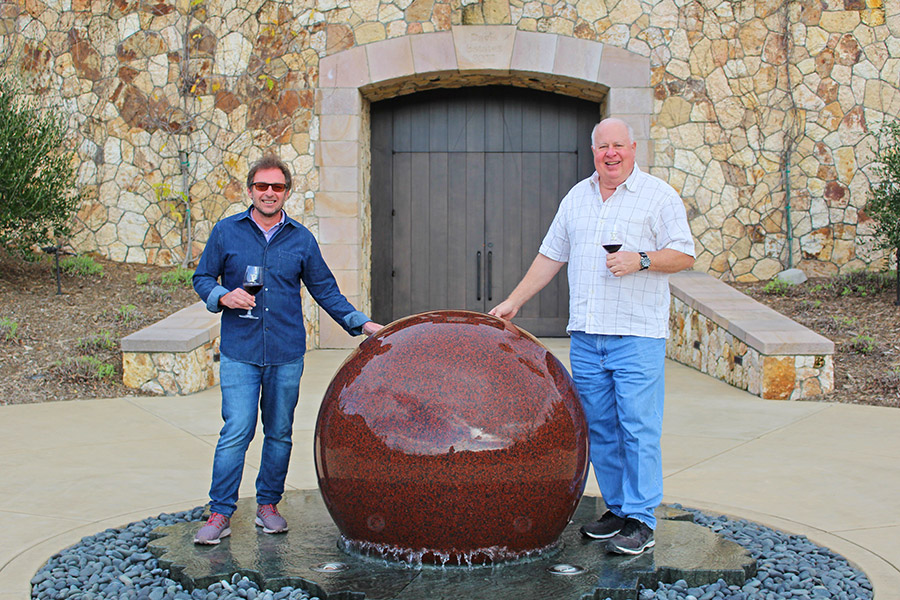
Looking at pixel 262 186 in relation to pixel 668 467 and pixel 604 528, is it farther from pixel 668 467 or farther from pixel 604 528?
pixel 668 467

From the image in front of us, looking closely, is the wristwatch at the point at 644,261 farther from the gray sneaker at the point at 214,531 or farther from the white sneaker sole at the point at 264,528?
the gray sneaker at the point at 214,531

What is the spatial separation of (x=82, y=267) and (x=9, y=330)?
8.23 feet

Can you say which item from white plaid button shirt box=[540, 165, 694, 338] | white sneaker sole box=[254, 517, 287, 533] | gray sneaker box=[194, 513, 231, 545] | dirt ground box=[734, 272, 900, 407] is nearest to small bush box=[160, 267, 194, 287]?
dirt ground box=[734, 272, 900, 407]

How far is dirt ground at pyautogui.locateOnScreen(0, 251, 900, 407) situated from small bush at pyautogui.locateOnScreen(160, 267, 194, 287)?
2cm

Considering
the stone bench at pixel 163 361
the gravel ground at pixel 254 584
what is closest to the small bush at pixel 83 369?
the stone bench at pixel 163 361

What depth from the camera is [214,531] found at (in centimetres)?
418

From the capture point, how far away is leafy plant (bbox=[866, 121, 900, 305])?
10766 mm

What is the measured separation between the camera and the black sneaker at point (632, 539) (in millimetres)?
4012

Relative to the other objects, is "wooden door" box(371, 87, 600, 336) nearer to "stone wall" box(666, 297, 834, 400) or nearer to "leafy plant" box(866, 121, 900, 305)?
"stone wall" box(666, 297, 834, 400)

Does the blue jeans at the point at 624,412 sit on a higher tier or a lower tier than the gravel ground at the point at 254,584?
higher

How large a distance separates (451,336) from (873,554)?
7.44 ft

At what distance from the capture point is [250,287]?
4.04 m

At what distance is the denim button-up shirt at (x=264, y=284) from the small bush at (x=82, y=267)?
327 inches

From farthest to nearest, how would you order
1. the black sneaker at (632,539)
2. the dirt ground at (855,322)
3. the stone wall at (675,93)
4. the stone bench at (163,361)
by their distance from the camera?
1. the stone wall at (675,93)
2. the stone bench at (163,361)
3. the dirt ground at (855,322)
4. the black sneaker at (632,539)
